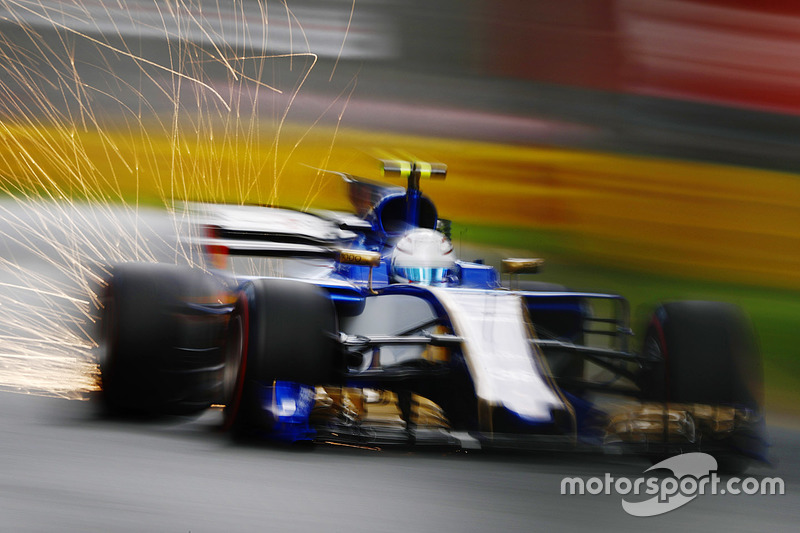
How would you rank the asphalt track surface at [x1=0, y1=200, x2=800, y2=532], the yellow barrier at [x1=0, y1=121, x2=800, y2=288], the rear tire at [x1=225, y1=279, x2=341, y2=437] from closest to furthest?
the asphalt track surface at [x1=0, y1=200, x2=800, y2=532] < the rear tire at [x1=225, y1=279, x2=341, y2=437] < the yellow barrier at [x1=0, y1=121, x2=800, y2=288]

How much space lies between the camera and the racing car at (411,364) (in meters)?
4.07

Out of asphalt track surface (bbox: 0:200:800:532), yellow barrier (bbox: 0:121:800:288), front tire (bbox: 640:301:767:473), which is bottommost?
asphalt track surface (bbox: 0:200:800:532)

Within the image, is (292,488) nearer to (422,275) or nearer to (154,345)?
(154,345)

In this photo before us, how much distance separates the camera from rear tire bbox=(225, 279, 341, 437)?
A: 13.3 feet

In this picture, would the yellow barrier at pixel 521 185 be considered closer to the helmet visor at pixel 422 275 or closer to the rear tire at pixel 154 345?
the helmet visor at pixel 422 275

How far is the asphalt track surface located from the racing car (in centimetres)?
14

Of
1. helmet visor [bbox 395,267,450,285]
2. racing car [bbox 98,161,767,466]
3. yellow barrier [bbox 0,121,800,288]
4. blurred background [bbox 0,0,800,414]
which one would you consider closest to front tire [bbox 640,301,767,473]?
racing car [bbox 98,161,767,466]

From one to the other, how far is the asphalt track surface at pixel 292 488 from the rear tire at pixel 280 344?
0.62 ft

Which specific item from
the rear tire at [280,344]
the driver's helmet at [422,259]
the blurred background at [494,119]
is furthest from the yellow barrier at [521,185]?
the rear tire at [280,344]

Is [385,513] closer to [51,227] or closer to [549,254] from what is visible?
[549,254]

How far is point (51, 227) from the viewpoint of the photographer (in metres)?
14.0

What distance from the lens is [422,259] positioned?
16.6ft

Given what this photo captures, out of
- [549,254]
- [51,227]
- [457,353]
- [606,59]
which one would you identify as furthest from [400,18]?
[457,353]

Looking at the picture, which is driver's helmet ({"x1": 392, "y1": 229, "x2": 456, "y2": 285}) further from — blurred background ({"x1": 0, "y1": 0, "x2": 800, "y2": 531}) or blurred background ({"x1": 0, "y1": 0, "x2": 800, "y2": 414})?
blurred background ({"x1": 0, "y1": 0, "x2": 800, "y2": 414})
